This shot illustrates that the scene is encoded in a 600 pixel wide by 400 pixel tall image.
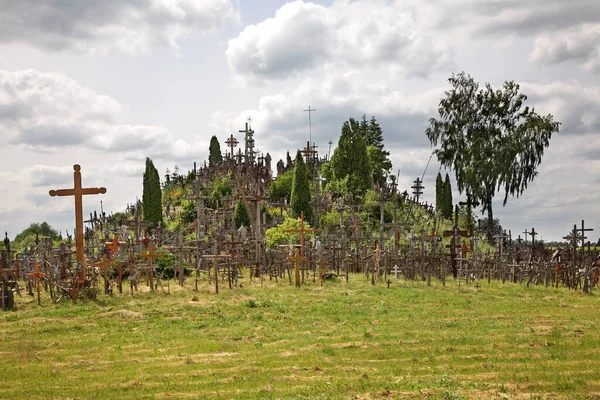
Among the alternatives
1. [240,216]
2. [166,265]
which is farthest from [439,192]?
[166,265]

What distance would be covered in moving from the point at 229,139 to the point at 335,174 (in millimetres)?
12869

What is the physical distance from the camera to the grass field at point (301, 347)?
12820mm

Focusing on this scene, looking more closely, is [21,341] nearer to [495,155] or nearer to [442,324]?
[442,324]

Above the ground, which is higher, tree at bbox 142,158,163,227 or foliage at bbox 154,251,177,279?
tree at bbox 142,158,163,227

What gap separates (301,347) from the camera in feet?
53.9

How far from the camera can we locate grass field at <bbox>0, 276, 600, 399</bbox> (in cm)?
1282

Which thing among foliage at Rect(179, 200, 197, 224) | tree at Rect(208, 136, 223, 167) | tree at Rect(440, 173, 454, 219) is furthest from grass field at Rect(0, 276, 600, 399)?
tree at Rect(208, 136, 223, 167)

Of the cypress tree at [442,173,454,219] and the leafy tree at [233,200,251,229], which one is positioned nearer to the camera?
the leafy tree at [233,200,251,229]

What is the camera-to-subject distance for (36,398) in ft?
40.8

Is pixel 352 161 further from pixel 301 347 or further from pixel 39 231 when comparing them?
pixel 301 347

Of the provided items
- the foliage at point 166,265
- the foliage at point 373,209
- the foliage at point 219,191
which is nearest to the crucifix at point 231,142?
the foliage at point 219,191

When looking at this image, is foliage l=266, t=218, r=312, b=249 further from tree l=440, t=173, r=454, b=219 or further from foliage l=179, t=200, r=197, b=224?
tree l=440, t=173, r=454, b=219

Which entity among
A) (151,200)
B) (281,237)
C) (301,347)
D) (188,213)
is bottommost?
(301,347)

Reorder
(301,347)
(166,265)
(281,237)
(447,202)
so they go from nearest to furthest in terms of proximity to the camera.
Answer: (301,347), (166,265), (281,237), (447,202)
